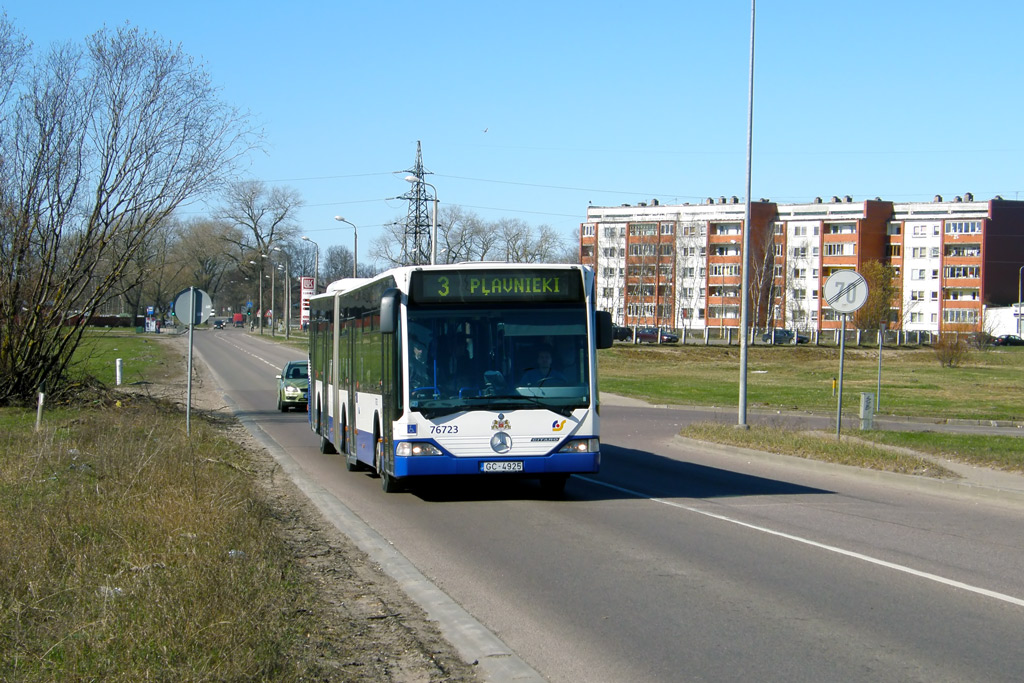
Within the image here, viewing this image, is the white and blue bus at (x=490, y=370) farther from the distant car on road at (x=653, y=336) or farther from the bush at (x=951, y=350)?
the distant car on road at (x=653, y=336)

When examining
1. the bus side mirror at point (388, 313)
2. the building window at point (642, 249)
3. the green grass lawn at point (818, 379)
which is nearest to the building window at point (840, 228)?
the building window at point (642, 249)

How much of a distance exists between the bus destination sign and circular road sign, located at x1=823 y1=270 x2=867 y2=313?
23.9ft

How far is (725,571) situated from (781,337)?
102544 mm

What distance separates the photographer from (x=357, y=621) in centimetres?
689

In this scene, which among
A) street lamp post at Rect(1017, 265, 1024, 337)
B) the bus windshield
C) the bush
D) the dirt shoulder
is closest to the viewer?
the dirt shoulder

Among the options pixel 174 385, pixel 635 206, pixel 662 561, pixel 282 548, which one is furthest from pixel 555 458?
pixel 635 206

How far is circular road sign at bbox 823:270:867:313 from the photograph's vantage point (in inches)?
723

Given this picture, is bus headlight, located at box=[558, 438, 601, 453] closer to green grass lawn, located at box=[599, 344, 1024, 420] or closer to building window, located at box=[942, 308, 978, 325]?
green grass lawn, located at box=[599, 344, 1024, 420]

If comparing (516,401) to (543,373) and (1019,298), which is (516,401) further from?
(1019,298)

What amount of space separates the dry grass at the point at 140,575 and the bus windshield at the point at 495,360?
2468mm

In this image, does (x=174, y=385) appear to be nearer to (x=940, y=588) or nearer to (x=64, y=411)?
(x=64, y=411)

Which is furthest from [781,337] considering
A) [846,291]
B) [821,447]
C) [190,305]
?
[190,305]

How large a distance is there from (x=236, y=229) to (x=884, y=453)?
304 feet

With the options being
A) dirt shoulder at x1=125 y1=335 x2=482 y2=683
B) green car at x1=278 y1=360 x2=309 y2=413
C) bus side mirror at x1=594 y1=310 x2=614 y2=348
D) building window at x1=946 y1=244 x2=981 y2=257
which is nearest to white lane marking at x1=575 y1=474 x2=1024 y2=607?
bus side mirror at x1=594 y1=310 x2=614 y2=348
